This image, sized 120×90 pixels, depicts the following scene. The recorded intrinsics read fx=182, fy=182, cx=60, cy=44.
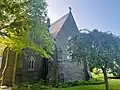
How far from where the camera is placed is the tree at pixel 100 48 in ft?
45.6

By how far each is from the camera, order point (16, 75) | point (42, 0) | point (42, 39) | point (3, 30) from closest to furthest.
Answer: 1. point (42, 0)
2. point (3, 30)
3. point (42, 39)
4. point (16, 75)

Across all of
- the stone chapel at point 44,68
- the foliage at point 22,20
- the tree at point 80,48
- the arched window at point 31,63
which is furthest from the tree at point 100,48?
the arched window at point 31,63

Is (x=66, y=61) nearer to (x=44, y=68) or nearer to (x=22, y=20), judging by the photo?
(x=44, y=68)

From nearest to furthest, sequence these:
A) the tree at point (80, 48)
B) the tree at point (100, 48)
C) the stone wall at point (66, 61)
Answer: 1. the tree at point (100, 48)
2. the tree at point (80, 48)
3. the stone wall at point (66, 61)

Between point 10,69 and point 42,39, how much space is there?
11.8 metres

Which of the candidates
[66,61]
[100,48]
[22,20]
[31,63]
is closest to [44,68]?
[31,63]

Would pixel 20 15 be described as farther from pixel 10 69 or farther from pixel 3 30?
pixel 10 69

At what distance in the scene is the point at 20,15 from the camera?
50.4 ft

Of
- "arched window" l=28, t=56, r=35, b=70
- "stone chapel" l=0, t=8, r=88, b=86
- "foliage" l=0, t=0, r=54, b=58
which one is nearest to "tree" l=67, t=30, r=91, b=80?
"foliage" l=0, t=0, r=54, b=58

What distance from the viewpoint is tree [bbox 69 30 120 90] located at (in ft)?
45.6

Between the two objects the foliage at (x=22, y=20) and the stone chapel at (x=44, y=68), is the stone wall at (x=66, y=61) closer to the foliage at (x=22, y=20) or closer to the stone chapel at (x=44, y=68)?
the stone chapel at (x=44, y=68)

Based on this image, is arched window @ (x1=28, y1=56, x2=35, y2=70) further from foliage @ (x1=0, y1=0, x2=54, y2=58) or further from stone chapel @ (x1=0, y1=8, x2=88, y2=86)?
foliage @ (x1=0, y1=0, x2=54, y2=58)

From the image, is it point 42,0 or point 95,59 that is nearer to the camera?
point 95,59

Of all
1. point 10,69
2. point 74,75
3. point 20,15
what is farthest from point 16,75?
point 20,15
